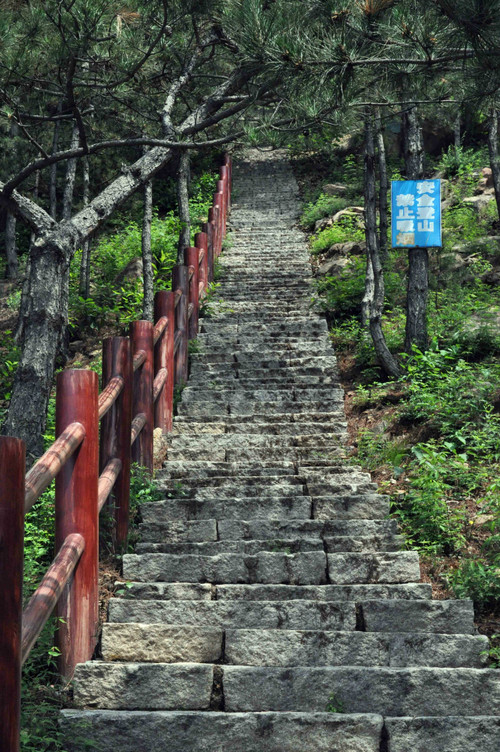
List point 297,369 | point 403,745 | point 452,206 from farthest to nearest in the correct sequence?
point 452,206
point 297,369
point 403,745

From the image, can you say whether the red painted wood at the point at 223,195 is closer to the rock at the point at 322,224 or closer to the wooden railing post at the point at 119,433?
the rock at the point at 322,224

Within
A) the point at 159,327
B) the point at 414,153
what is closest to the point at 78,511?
the point at 159,327

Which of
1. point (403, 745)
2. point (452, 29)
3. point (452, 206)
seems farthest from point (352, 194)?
point (403, 745)

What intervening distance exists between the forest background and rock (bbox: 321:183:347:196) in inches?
182

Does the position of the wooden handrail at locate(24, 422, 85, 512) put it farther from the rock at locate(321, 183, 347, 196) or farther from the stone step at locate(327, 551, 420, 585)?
the rock at locate(321, 183, 347, 196)

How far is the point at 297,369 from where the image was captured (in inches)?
337

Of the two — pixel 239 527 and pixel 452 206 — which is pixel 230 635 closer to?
pixel 239 527

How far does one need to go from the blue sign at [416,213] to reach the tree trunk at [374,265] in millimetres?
630

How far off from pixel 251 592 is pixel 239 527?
0.80 meters

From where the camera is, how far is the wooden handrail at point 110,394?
172 inches

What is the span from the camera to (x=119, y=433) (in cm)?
493

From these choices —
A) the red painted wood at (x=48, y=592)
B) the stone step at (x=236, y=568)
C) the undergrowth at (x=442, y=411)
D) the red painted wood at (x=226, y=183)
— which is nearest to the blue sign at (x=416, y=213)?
the undergrowth at (x=442, y=411)

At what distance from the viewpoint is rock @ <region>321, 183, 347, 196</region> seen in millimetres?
18562

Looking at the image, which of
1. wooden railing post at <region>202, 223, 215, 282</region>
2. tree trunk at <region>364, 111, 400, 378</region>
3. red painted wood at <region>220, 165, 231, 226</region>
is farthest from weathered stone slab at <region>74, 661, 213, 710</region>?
red painted wood at <region>220, 165, 231, 226</region>
